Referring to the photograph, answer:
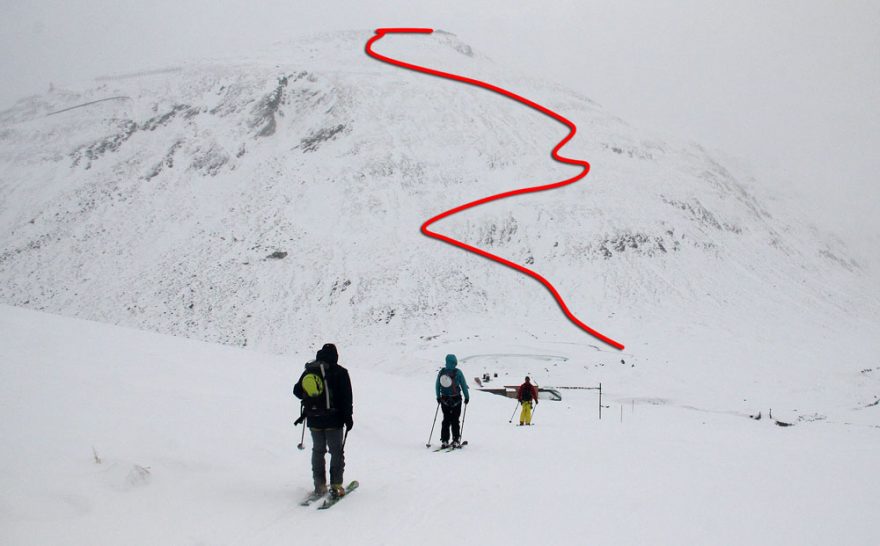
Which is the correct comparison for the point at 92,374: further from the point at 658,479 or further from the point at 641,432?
the point at 641,432

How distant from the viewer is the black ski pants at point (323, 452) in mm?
7289

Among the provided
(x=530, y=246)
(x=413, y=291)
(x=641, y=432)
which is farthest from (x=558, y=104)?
(x=641, y=432)

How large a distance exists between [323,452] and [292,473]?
1548mm

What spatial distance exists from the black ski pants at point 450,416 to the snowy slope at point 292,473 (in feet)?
1.74

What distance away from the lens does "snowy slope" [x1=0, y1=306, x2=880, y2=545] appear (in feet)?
19.7

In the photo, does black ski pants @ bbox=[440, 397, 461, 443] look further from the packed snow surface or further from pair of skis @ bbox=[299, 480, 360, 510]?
pair of skis @ bbox=[299, 480, 360, 510]

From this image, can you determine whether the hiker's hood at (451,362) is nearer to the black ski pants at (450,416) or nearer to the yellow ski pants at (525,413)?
the black ski pants at (450,416)

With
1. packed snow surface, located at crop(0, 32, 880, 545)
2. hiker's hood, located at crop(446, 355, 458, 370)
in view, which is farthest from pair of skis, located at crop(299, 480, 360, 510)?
hiker's hood, located at crop(446, 355, 458, 370)

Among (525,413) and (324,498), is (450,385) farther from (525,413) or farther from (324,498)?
(525,413)

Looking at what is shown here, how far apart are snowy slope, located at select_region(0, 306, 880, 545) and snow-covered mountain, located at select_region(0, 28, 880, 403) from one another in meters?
20.5

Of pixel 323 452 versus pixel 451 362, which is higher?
pixel 323 452

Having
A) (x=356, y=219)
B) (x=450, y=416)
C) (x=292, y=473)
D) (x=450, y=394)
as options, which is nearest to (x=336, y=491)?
(x=292, y=473)

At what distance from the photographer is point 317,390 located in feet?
23.5

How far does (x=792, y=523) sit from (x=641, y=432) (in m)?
9.77
